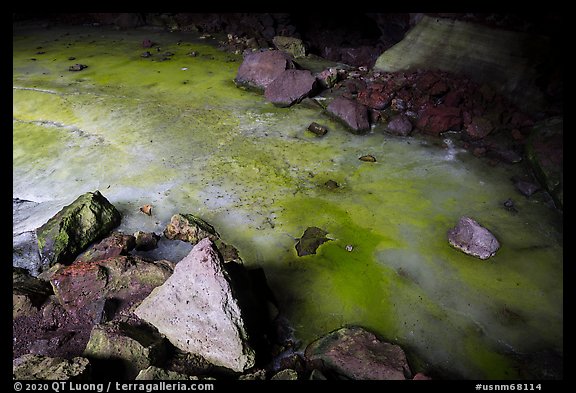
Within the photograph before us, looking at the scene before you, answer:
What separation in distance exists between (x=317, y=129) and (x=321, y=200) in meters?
1.49

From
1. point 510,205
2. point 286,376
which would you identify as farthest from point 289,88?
point 286,376

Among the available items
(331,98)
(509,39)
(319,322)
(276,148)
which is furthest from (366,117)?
(319,322)

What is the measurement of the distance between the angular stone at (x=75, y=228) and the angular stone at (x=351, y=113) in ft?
10.3

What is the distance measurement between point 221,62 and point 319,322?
6.12 m

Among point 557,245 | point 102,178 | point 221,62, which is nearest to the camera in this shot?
point 557,245

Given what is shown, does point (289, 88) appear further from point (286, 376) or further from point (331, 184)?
point (286, 376)

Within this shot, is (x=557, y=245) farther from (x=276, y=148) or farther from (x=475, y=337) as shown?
(x=276, y=148)

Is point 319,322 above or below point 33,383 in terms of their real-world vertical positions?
below

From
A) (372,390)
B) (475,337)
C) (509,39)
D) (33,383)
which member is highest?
(509,39)

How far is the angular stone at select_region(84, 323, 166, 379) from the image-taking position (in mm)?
2195

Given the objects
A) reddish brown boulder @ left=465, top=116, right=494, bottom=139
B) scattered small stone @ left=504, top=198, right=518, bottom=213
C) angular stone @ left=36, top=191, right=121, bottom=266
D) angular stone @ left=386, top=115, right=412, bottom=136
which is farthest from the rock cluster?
reddish brown boulder @ left=465, top=116, right=494, bottom=139

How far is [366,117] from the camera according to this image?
17.8 ft

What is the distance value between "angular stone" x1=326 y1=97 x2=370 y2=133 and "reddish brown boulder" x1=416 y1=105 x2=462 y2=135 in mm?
740

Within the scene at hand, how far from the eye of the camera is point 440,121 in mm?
5277
